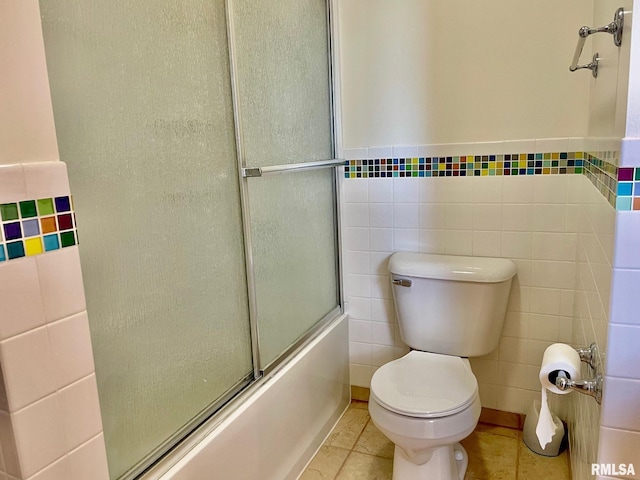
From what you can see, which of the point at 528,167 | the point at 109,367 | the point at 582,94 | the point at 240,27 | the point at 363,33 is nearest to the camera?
the point at 109,367

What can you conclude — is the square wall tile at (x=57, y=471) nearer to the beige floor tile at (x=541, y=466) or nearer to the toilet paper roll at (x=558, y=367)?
the toilet paper roll at (x=558, y=367)

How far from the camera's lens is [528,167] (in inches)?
72.4

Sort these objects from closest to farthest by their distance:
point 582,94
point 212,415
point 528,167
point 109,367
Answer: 1. point 109,367
2. point 212,415
3. point 582,94
4. point 528,167

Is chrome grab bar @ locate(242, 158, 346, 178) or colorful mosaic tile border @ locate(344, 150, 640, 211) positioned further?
colorful mosaic tile border @ locate(344, 150, 640, 211)

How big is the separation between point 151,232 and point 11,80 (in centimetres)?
50

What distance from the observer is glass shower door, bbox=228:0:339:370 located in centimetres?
156

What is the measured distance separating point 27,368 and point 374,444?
5.04ft

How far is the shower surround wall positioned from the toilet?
0.97 meters

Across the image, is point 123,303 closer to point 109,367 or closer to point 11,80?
point 109,367

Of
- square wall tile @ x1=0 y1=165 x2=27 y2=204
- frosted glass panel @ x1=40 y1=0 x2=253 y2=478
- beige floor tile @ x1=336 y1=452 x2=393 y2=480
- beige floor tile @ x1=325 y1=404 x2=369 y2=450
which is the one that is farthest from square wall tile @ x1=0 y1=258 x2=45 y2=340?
beige floor tile @ x1=325 y1=404 x2=369 y2=450

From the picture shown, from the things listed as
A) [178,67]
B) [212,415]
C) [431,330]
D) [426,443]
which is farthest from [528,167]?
Result: [212,415]

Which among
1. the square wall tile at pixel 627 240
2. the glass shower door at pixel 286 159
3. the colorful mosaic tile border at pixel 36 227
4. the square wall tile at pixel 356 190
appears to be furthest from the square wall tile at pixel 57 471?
the square wall tile at pixel 356 190

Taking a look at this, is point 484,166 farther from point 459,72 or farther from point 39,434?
point 39,434

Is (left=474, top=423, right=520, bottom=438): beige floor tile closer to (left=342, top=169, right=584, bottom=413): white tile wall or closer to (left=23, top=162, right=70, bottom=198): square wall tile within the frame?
(left=342, top=169, right=584, bottom=413): white tile wall
